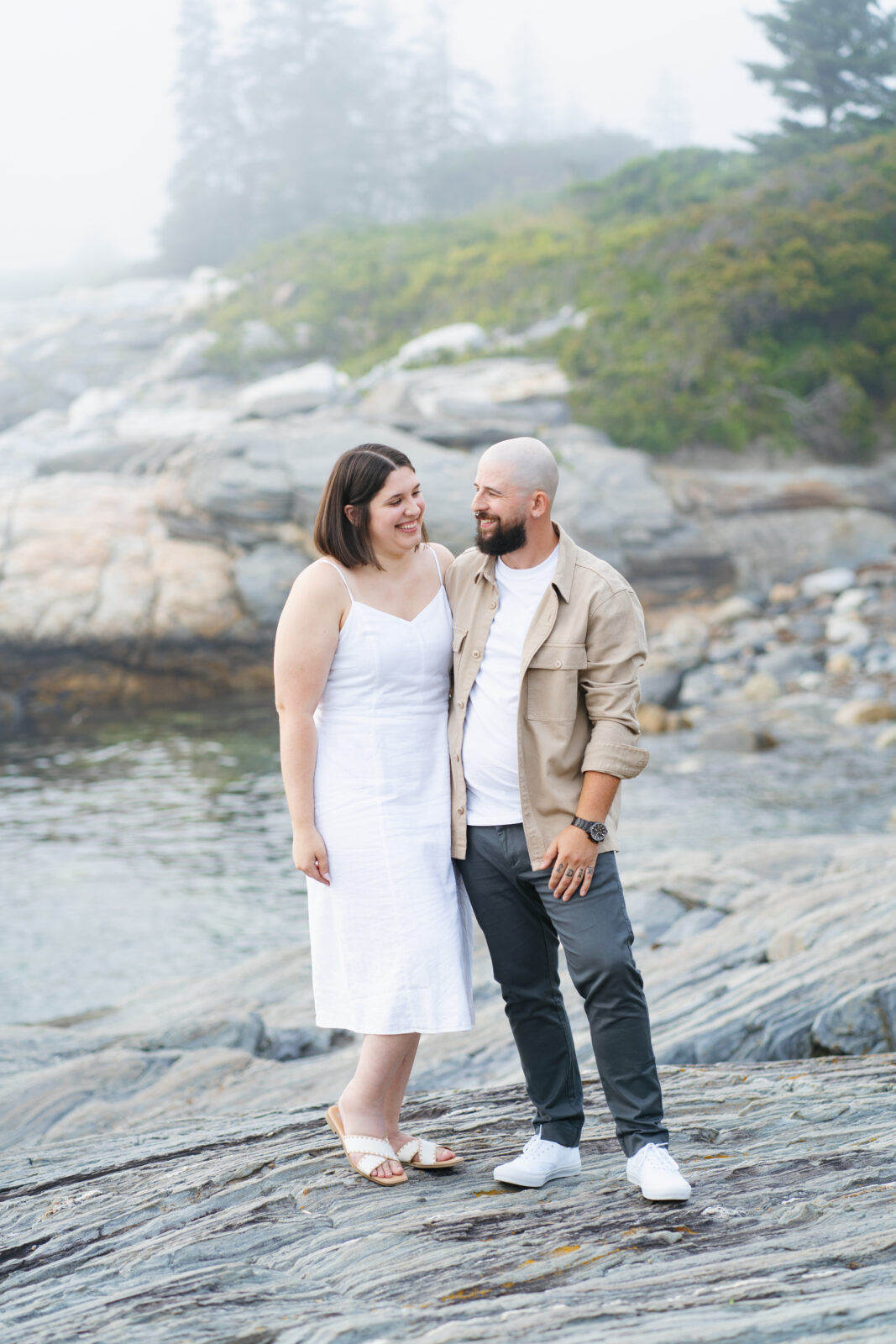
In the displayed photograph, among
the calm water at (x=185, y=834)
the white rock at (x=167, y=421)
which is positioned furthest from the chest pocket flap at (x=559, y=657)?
the white rock at (x=167, y=421)

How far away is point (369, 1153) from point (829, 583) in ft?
55.7

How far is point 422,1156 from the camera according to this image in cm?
319

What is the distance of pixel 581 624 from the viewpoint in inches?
116

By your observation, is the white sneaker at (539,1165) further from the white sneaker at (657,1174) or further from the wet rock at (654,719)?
the wet rock at (654,719)

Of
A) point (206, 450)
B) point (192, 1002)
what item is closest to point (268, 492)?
point (206, 450)

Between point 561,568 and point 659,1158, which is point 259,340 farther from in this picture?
point 659,1158

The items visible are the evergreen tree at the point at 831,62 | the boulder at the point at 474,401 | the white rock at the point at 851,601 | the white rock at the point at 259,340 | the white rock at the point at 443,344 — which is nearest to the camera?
the white rock at the point at 851,601

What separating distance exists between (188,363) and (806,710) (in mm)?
23373

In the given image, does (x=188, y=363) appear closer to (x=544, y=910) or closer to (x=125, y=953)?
(x=125, y=953)

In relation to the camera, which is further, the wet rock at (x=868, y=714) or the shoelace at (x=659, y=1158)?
the wet rock at (x=868, y=714)

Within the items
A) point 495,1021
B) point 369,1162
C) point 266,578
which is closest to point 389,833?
point 369,1162

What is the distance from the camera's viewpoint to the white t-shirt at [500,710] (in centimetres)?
300

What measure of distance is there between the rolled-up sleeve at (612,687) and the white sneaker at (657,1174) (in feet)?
3.23

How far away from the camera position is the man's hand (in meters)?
2.88
